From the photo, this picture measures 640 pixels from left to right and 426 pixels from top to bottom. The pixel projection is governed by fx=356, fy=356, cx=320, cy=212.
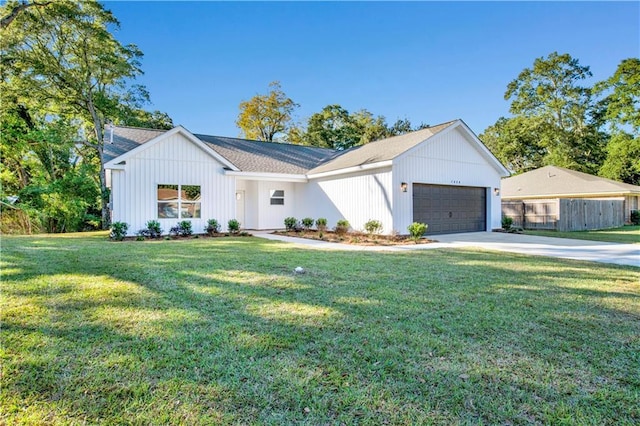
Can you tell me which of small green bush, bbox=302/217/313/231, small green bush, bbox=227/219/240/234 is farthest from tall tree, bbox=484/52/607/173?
small green bush, bbox=227/219/240/234

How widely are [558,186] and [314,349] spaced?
25.7m

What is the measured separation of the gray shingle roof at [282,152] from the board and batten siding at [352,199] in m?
0.58

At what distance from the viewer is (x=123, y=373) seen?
262cm

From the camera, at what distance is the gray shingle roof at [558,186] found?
2209 centimetres

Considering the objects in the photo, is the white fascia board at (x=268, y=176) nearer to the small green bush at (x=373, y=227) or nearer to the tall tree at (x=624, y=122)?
the small green bush at (x=373, y=227)

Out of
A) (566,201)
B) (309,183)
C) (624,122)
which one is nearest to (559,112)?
(624,122)

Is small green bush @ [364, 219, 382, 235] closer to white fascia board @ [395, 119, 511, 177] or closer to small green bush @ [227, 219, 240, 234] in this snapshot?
white fascia board @ [395, 119, 511, 177]

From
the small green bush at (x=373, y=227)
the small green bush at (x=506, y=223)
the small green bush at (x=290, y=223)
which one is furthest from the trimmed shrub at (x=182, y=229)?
the small green bush at (x=506, y=223)

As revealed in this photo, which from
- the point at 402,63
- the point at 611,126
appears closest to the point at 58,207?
the point at 402,63

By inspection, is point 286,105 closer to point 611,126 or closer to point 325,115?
point 325,115

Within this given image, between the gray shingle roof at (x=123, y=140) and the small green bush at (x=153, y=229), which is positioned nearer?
the small green bush at (x=153, y=229)

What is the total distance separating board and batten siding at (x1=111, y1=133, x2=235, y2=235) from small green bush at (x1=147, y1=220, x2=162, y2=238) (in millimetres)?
321

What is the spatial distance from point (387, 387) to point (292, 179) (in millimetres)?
14567

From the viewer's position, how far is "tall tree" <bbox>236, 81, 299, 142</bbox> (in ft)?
112
